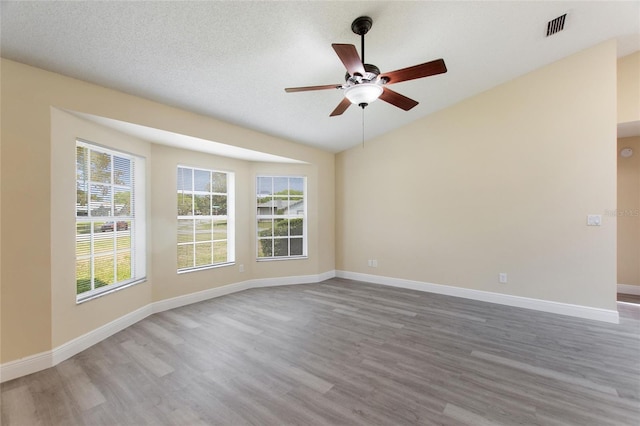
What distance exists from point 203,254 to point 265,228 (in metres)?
1.18

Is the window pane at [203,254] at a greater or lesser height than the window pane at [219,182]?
lesser

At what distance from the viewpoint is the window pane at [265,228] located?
4902 mm

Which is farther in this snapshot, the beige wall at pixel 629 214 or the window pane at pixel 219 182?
the window pane at pixel 219 182

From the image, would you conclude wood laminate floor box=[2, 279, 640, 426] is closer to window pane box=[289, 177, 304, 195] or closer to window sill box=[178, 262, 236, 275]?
window sill box=[178, 262, 236, 275]

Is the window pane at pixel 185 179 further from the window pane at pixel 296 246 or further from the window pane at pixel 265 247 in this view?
the window pane at pixel 296 246

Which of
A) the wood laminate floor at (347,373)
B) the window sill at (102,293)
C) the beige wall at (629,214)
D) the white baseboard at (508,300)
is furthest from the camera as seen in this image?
the beige wall at (629,214)

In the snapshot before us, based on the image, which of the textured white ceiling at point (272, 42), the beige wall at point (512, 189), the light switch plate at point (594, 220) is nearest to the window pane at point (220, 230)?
the textured white ceiling at point (272, 42)

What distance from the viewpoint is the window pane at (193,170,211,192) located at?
4.11m

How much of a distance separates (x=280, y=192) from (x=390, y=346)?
10.9ft

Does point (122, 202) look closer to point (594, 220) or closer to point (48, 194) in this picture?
point (48, 194)

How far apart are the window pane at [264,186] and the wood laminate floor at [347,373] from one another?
2.23m

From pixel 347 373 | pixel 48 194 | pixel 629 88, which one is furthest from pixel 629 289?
pixel 48 194

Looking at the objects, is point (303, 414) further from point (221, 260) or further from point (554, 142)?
point (554, 142)

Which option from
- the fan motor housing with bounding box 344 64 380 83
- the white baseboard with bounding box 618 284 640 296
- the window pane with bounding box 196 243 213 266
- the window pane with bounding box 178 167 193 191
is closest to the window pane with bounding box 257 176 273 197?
the window pane with bounding box 178 167 193 191
